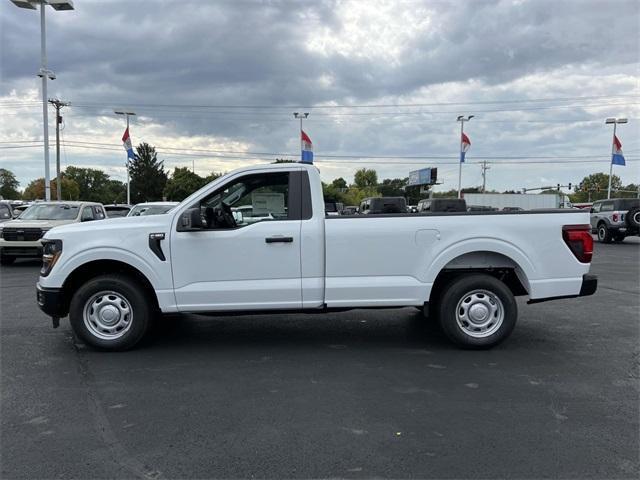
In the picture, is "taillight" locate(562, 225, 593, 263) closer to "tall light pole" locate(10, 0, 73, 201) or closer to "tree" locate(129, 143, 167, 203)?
"tall light pole" locate(10, 0, 73, 201)

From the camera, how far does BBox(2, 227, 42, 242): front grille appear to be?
13422 millimetres

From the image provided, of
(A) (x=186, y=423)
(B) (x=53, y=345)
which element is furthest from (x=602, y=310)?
(B) (x=53, y=345)

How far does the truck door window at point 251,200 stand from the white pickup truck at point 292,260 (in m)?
0.01

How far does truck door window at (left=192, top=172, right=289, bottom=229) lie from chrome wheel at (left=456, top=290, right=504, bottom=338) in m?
2.22

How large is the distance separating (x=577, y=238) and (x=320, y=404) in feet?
11.4

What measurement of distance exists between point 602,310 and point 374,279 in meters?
4.64

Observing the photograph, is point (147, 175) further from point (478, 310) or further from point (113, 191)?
point (478, 310)

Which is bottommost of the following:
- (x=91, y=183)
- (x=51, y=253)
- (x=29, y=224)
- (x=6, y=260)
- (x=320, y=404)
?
(x=320, y=404)

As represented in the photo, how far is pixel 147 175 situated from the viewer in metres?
72.1

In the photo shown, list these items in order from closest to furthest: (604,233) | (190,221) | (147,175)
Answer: (190,221) → (604,233) → (147,175)

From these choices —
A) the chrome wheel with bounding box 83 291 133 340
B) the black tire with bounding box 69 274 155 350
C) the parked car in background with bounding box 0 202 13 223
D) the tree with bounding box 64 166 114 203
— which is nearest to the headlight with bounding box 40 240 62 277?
the black tire with bounding box 69 274 155 350

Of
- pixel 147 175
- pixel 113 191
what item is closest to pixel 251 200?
pixel 147 175

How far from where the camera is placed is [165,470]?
10.2ft

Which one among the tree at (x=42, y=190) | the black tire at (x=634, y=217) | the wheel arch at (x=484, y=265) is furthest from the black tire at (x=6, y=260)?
the tree at (x=42, y=190)
